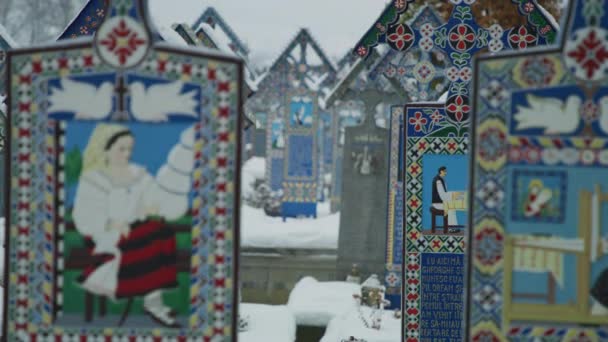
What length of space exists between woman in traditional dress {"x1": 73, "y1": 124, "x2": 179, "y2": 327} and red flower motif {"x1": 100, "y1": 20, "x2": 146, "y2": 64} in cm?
35

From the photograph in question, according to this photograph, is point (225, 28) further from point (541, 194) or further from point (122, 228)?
point (541, 194)

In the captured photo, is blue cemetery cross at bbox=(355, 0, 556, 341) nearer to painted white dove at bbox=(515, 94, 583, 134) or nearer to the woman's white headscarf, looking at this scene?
painted white dove at bbox=(515, 94, 583, 134)

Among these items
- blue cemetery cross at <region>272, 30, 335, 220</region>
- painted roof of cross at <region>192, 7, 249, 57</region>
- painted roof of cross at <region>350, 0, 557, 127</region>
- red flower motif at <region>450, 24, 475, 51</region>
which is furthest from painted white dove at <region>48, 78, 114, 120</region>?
blue cemetery cross at <region>272, 30, 335, 220</region>

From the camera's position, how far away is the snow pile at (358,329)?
8.71 m

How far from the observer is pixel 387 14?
8.04 m

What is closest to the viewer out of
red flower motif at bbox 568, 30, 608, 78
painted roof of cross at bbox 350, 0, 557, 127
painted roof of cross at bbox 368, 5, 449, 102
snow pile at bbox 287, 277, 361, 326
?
red flower motif at bbox 568, 30, 608, 78

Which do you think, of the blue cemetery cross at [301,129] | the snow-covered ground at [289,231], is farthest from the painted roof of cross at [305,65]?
the snow-covered ground at [289,231]

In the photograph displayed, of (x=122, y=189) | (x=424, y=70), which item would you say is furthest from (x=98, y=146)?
(x=424, y=70)

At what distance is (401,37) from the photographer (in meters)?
7.73

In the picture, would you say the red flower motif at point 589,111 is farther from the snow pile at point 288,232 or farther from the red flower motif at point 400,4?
the snow pile at point 288,232

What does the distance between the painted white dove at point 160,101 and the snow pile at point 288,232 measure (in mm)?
10815

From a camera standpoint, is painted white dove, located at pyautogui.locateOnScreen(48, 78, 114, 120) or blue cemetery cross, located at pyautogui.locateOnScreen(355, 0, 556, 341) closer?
painted white dove, located at pyautogui.locateOnScreen(48, 78, 114, 120)

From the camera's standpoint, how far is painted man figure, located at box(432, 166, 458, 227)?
7270 millimetres

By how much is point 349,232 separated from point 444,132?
5.76 metres
